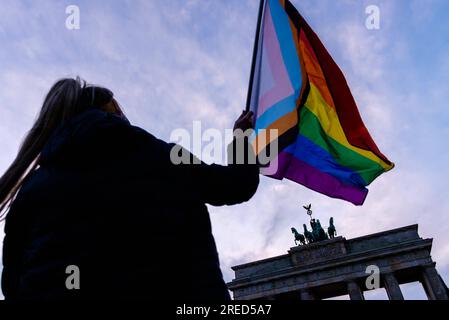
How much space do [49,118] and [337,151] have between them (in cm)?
384

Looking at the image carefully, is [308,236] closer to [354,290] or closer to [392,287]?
[354,290]

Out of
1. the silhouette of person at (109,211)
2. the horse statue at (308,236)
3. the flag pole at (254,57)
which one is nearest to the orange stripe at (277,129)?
the flag pole at (254,57)

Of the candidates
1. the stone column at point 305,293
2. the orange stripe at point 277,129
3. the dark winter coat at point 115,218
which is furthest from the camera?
the stone column at point 305,293

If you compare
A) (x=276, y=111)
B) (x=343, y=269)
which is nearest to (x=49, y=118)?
(x=276, y=111)

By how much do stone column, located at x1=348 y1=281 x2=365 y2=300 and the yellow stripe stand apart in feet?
83.7

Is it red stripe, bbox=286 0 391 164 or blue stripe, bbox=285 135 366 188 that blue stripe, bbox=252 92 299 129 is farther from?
red stripe, bbox=286 0 391 164

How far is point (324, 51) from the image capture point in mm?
5207

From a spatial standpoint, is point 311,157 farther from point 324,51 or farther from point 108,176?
point 108,176

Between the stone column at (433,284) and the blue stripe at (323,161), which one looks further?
the stone column at (433,284)

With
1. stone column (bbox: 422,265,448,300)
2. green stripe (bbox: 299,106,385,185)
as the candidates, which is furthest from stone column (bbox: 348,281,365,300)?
green stripe (bbox: 299,106,385,185)

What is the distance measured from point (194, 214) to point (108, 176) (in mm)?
337

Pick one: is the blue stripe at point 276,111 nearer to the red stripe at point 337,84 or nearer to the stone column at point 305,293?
the red stripe at point 337,84

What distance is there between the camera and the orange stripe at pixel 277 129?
13.8 ft

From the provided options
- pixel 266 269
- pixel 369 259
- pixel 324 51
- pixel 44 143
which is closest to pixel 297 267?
pixel 266 269
